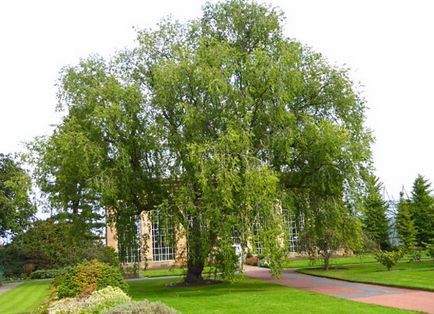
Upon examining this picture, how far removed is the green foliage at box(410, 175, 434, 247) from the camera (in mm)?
42416

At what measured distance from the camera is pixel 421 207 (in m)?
43.9

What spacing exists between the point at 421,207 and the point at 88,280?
36832 mm

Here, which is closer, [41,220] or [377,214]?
[41,220]

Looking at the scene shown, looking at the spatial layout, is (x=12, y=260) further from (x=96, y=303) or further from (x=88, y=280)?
(x=96, y=303)

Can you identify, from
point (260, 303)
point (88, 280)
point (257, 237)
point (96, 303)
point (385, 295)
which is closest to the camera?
point (96, 303)

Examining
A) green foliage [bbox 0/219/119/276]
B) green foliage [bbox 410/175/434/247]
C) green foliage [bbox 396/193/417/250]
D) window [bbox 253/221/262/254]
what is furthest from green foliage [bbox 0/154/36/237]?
green foliage [bbox 410/175/434/247]

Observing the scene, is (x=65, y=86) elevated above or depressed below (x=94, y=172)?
above

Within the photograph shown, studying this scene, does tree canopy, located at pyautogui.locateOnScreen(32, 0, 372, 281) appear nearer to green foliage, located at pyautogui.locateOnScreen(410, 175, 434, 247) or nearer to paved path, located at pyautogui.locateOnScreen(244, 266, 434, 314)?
paved path, located at pyautogui.locateOnScreen(244, 266, 434, 314)

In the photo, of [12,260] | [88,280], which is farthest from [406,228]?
[12,260]

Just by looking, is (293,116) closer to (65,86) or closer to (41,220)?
(65,86)

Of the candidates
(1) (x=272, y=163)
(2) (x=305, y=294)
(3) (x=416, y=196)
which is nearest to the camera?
(2) (x=305, y=294)

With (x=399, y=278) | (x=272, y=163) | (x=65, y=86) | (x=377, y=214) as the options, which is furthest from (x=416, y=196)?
(x=65, y=86)

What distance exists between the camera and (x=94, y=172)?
755 inches

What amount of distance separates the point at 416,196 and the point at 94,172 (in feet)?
118
